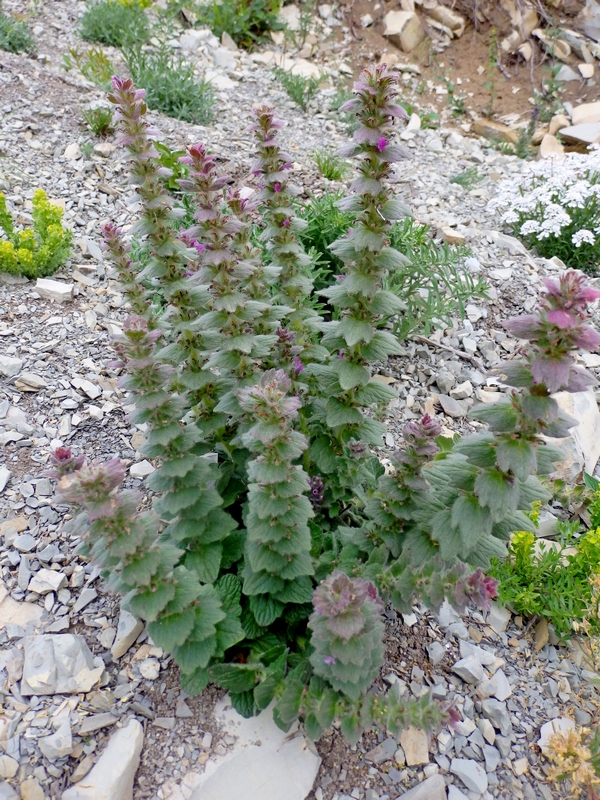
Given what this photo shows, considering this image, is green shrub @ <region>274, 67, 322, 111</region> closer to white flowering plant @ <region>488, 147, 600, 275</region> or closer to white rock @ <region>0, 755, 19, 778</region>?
white flowering plant @ <region>488, 147, 600, 275</region>

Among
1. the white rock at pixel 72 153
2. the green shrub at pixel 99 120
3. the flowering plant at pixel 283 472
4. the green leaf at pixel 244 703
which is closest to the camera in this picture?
the flowering plant at pixel 283 472

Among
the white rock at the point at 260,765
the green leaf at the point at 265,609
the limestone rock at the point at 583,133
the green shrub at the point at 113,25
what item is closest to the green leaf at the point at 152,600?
the green leaf at the point at 265,609

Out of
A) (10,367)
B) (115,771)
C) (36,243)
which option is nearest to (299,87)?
(36,243)

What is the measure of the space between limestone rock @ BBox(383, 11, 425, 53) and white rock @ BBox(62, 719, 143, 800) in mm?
9887

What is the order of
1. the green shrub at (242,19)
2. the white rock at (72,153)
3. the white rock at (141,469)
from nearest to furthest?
the white rock at (141,469) < the white rock at (72,153) < the green shrub at (242,19)

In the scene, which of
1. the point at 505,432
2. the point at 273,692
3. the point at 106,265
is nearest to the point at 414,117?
the point at 106,265

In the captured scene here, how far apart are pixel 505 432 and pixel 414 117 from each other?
691cm

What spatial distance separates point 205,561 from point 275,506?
58 cm

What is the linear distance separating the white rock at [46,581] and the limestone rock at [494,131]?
788 centimetres

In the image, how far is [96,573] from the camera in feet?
9.84

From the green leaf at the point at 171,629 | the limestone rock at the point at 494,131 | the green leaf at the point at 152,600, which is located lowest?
the green leaf at the point at 171,629

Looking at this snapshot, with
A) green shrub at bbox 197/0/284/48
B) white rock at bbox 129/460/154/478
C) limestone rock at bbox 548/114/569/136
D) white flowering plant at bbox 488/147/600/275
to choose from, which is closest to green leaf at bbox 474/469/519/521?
white rock at bbox 129/460/154/478

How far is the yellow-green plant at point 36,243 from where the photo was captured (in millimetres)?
4246

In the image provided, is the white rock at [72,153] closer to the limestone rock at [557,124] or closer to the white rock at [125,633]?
the white rock at [125,633]
